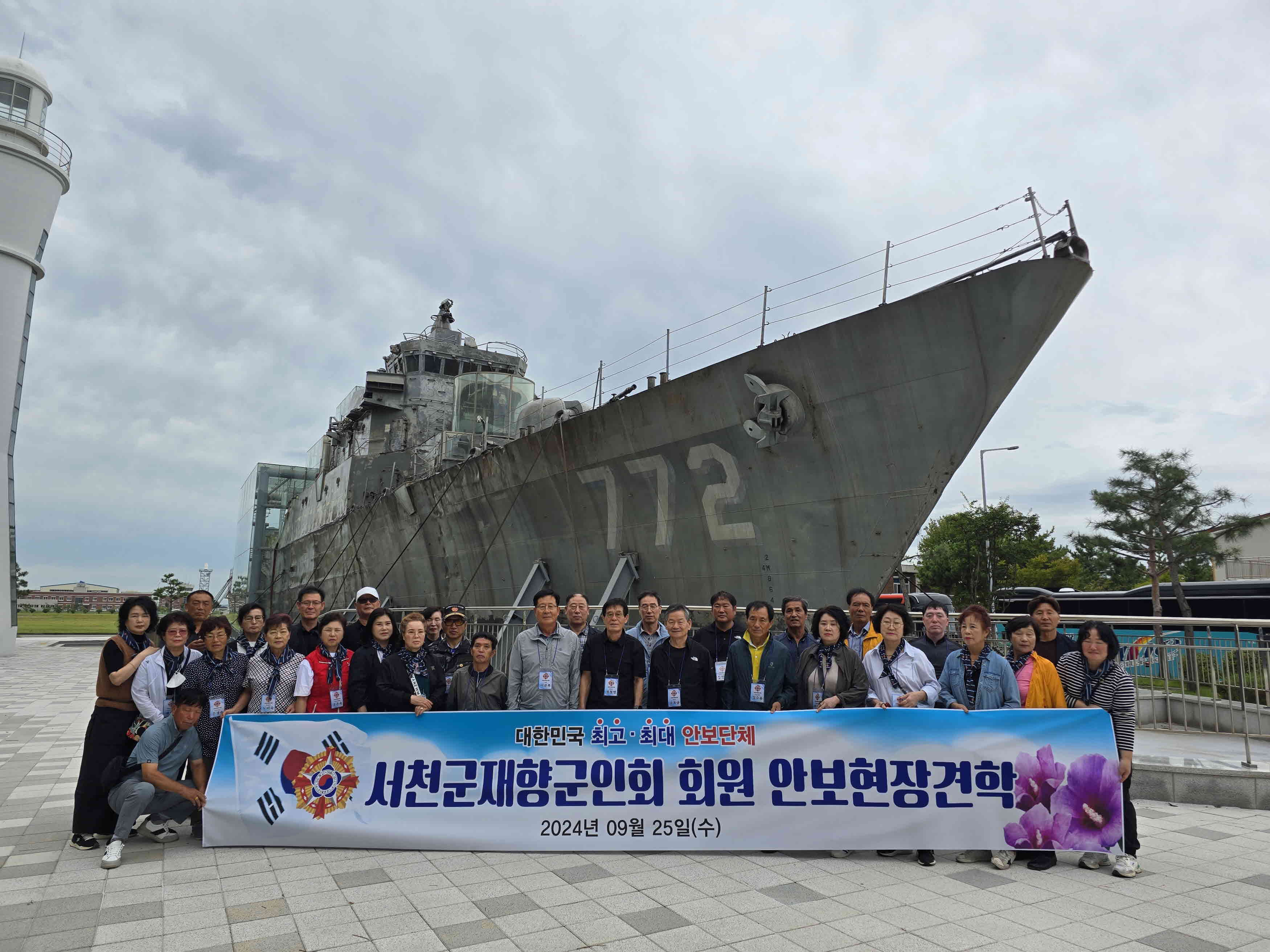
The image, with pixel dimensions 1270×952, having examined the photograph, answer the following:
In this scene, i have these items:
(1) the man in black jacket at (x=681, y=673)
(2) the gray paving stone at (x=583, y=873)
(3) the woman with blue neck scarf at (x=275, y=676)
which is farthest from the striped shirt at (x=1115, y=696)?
(3) the woman with blue neck scarf at (x=275, y=676)

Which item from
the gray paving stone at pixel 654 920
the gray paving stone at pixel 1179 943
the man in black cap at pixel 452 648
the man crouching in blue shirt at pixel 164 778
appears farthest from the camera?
the man in black cap at pixel 452 648

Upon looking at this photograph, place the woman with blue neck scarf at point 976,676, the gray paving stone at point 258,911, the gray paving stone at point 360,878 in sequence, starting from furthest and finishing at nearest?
the woman with blue neck scarf at point 976,676, the gray paving stone at point 360,878, the gray paving stone at point 258,911

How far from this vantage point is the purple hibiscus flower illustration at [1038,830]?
393 centimetres

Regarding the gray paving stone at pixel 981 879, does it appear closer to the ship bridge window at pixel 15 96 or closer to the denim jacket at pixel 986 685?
the denim jacket at pixel 986 685

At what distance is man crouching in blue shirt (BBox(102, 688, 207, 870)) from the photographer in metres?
4.14

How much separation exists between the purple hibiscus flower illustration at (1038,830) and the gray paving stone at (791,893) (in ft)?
3.91

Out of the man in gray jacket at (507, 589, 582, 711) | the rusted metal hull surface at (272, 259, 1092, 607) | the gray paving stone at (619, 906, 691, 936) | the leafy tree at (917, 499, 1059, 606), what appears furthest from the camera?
the leafy tree at (917, 499, 1059, 606)

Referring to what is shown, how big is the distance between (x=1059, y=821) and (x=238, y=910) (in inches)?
160

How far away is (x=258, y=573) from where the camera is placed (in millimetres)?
33500

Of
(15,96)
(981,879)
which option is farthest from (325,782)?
(15,96)

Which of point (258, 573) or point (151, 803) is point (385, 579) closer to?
point (151, 803)

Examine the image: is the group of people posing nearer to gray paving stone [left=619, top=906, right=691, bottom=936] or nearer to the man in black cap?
the man in black cap

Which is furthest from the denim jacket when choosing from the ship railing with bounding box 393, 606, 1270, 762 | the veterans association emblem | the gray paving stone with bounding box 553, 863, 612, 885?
the veterans association emblem

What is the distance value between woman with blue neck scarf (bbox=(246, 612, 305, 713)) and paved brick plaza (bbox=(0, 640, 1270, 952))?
81 cm
